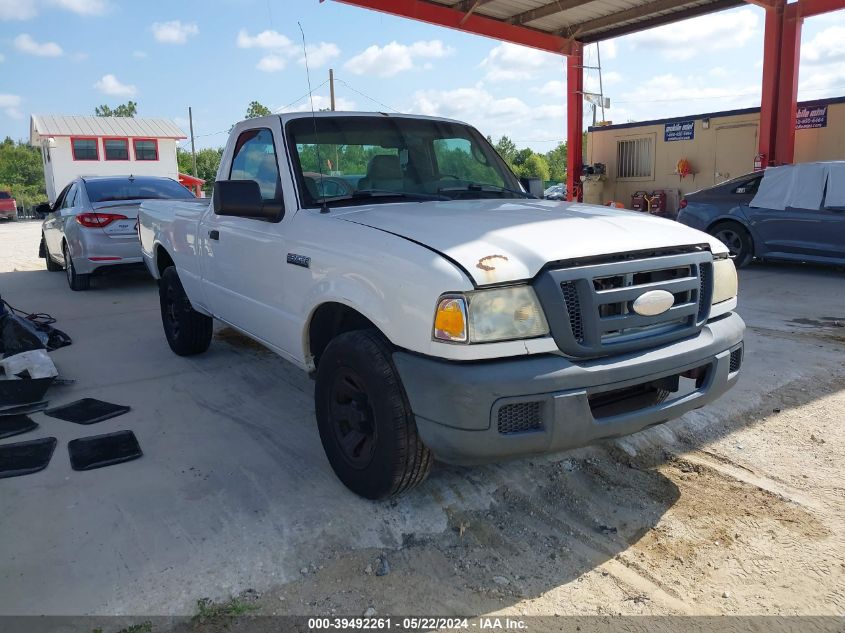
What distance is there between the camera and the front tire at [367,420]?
2.84 meters

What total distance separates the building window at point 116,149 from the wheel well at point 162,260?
4308 centimetres

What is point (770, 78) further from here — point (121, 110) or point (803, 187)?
point (121, 110)

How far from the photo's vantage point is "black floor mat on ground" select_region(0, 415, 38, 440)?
13.9 ft

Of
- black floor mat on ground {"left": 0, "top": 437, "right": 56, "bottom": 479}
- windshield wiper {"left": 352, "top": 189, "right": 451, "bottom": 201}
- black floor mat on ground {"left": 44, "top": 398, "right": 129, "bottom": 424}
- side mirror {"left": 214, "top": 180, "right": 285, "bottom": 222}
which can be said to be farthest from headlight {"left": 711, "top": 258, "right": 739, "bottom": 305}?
black floor mat on ground {"left": 44, "top": 398, "right": 129, "bottom": 424}

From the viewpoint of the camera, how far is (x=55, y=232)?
1092 cm

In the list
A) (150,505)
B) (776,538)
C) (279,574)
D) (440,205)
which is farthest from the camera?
(440,205)

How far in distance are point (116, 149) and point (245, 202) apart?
46257 millimetres

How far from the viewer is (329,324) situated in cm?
354

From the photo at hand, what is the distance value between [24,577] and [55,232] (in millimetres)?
9602

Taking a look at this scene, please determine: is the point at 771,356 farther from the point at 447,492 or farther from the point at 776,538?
the point at 447,492

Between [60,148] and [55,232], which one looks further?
[60,148]

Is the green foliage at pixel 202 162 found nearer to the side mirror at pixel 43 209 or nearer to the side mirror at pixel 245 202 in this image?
the side mirror at pixel 43 209

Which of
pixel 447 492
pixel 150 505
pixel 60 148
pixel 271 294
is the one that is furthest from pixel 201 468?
pixel 60 148

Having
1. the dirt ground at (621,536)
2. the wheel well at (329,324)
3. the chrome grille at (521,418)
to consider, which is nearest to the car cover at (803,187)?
the dirt ground at (621,536)
